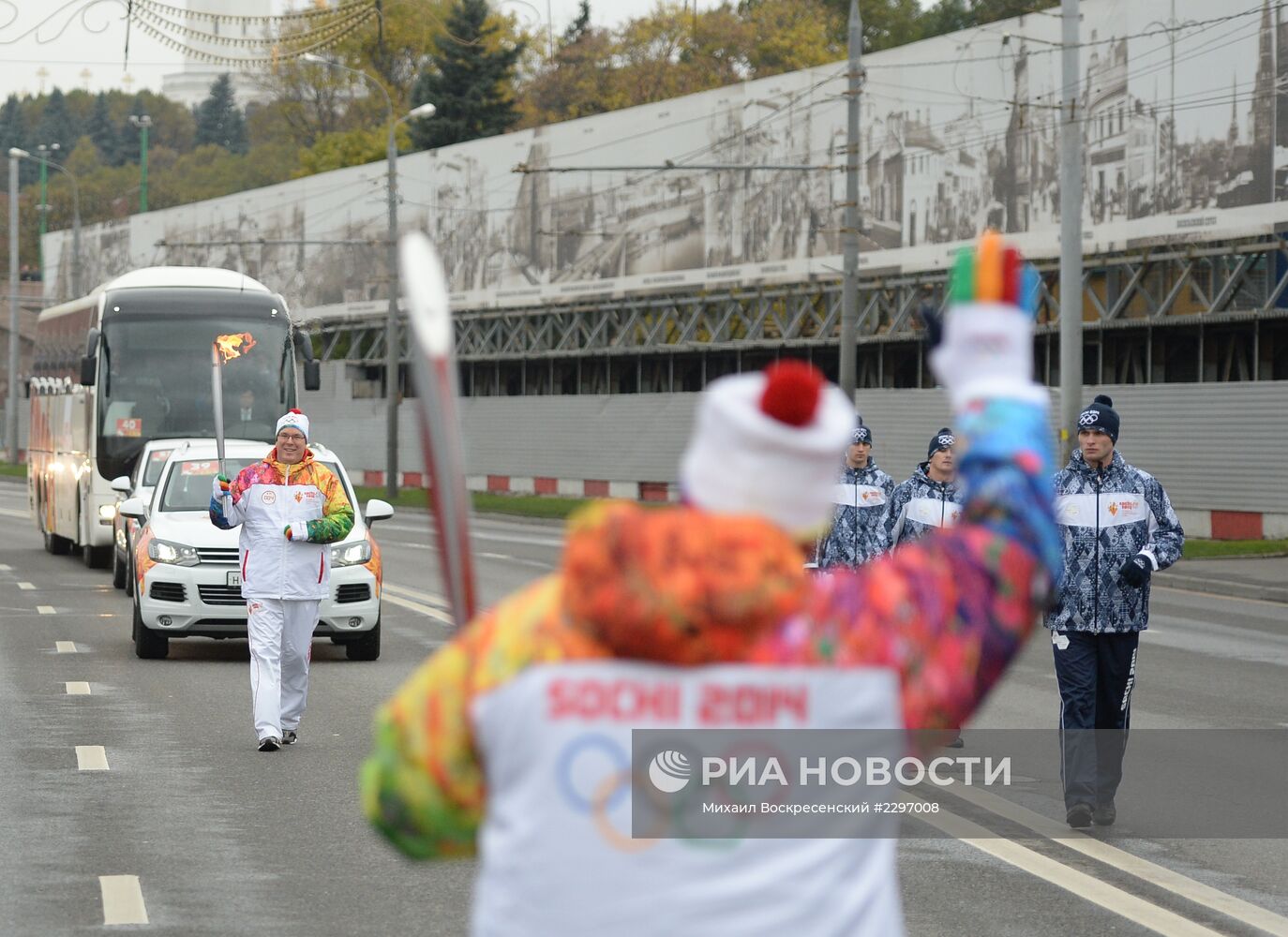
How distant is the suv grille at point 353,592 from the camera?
16500mm

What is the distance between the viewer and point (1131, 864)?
8430mm

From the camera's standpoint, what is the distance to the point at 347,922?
738cm

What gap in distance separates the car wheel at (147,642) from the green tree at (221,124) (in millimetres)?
176955

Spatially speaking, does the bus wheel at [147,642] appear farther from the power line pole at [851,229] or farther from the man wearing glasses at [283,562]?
the power line pole at [851,229]

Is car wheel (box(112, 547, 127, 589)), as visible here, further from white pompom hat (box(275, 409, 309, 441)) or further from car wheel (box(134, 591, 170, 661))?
white pompom hat (box(275, 409, 309, 441))

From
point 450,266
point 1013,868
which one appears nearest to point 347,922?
point 1013,868

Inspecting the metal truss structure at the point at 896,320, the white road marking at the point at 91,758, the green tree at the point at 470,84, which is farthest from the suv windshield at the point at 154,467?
the green tree at the point at 470,84

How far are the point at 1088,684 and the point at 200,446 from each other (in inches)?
448

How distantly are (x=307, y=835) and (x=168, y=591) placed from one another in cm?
775

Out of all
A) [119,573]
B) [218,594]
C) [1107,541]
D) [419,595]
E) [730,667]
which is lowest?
[419,595]

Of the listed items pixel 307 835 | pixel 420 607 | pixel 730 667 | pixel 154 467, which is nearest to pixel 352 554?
pixel 420 607

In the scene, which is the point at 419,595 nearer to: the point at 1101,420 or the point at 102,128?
the point at 1101,420

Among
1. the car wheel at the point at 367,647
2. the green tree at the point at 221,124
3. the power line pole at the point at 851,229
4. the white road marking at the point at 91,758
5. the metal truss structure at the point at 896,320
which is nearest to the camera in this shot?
the white road marking at the point at 91,758

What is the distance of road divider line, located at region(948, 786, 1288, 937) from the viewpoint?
747 cm
